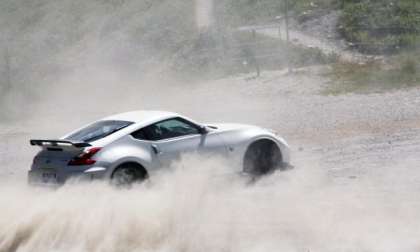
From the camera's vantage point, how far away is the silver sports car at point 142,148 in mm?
11000

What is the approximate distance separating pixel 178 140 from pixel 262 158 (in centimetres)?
163

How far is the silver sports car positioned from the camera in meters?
11.0

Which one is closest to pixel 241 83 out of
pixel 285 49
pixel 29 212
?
pixel 285 49

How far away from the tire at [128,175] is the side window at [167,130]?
1.65 feet

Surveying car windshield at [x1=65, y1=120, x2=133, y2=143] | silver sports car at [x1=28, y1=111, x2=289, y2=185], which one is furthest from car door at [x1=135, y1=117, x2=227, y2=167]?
car windshield at [x1=65, y1=120, x2=133, y2=143]

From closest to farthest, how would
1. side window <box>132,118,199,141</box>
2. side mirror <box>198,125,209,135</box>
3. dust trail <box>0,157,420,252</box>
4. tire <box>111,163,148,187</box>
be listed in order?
dust trail <box>0,157,420,252</box>, tire <box>111,163,148,187</box>, side window <box>132,118,199,141</box>, side mirror <box>198,125,209,135</box>

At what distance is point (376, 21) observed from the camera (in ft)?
117

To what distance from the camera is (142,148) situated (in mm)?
11492

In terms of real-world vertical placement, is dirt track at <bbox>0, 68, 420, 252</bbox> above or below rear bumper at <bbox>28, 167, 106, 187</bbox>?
below

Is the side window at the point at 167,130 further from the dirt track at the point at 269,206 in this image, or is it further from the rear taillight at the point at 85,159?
the rear taillight at the point at 85,159

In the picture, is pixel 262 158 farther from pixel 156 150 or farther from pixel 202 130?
pixel 156 150

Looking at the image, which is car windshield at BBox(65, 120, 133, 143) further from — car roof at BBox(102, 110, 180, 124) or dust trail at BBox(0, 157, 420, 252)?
dust trail at BBox(0, 157, 420, 252)

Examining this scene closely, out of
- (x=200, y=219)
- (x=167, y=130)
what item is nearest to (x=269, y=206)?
(x=200, y=219)

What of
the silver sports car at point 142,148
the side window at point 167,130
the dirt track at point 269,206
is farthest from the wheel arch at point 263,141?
the side window at point 167,130
